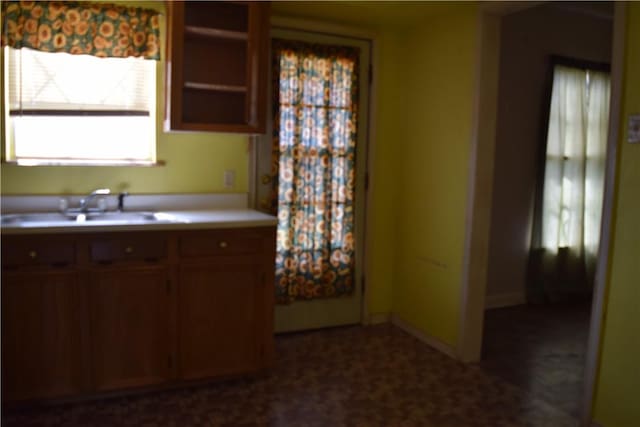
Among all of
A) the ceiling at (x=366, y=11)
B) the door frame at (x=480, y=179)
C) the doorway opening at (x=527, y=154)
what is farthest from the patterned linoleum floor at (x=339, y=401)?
the ceiling at (x=366, y=11)

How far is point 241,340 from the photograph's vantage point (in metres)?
2.99

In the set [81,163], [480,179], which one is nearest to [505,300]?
[480,179]

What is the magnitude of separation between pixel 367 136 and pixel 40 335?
8.16 ft

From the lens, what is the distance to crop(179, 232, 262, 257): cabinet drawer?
283cm

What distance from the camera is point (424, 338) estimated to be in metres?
3.79

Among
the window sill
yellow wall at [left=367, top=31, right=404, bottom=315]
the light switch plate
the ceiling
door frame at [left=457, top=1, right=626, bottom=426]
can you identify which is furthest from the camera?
yellow wall at [left=367, top=31, right=404, bottom=315]

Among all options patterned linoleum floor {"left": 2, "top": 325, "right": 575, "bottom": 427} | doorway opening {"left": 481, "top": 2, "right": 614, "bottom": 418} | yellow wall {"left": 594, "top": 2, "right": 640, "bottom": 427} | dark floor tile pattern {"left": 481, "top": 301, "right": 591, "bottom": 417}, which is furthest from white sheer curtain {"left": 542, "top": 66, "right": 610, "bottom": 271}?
yellow wall {"left": 594, "top": 2, "right": 640, "bottom": 427}

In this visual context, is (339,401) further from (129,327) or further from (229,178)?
(229,178)

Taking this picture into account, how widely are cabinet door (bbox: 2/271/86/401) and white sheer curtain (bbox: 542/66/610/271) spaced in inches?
150

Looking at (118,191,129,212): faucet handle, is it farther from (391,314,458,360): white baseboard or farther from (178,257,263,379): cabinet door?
(391,314,458,360): white baseboard

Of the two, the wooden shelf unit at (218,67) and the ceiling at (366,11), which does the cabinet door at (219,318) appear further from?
the ceiling at (366,11)

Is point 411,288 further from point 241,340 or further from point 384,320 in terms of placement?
point 241,340

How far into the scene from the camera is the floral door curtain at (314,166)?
3674mm

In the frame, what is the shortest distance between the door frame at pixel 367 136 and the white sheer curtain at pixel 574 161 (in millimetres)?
1711
